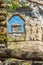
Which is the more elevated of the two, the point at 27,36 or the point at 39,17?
the point at 39,17

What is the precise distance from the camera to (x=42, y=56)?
7.10 feet

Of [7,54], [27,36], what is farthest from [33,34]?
[7,54]

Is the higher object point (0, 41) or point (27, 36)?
point (0, 41)

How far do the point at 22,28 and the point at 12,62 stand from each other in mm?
6610

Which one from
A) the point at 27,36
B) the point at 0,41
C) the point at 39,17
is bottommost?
the point at 27,36

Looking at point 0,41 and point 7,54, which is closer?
point 7,54

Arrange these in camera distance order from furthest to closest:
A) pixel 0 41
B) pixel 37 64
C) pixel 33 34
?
pixel 33 34 → pixel 0 41 → pixel 37 64

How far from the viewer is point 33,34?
8609 millimetres

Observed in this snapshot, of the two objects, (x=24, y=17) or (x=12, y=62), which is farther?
(x=24, y=17)

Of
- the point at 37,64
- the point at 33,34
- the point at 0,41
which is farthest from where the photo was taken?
the point at 33,34

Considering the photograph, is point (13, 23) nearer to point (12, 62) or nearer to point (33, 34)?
point (33, 34)

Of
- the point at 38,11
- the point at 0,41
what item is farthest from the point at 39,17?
the point at 0,41

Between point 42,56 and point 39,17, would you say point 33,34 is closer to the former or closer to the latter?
point 39,17

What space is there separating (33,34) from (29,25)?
1.27 feet
